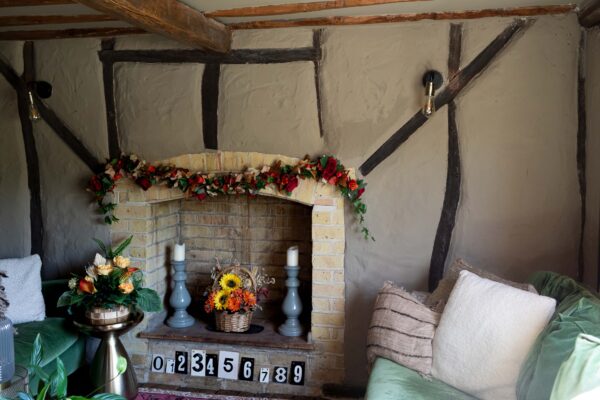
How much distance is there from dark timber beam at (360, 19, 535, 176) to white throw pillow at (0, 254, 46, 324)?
203 cm

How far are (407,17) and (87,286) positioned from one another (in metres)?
2.27

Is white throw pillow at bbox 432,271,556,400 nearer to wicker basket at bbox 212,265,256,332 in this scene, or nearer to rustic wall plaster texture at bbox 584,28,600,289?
rustic wall plaster texture at bbox 584,28,600,289

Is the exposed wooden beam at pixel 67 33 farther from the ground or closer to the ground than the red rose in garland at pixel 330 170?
farther from the ground

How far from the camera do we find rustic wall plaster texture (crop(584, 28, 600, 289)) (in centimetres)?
273

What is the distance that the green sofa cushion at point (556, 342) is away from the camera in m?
1.92

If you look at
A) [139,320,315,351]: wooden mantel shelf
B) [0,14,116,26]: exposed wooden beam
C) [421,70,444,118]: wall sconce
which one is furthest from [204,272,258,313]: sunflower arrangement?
[0,14,116,26]: exposed wooden beam

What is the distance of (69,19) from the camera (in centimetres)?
299

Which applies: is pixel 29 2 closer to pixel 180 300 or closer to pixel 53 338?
pixel 53 338

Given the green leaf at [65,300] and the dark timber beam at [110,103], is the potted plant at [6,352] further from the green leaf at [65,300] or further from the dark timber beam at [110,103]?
the dark timber beam at [110,103]

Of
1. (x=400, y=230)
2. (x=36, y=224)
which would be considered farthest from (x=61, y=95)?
(x=400, y=230)

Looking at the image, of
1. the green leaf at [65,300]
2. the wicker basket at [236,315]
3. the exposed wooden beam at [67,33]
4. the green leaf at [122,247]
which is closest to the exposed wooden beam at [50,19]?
the exposed wooden beam at [67,33]

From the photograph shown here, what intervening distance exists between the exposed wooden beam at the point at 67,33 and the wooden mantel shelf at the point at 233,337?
6.12 feet

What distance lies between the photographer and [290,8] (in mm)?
2758

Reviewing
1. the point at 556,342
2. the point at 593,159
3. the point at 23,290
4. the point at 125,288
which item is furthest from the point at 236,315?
the point at 593,159
